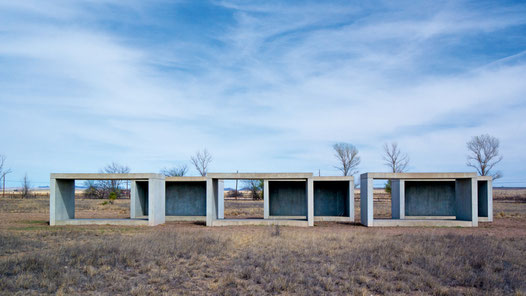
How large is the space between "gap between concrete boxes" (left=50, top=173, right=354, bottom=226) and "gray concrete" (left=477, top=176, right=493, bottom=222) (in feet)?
26.6

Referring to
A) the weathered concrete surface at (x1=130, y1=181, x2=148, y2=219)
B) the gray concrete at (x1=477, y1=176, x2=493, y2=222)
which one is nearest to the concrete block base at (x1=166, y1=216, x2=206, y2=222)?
the weathered concrete surface at (x1=130, y1=181, x2=148, y2=219)

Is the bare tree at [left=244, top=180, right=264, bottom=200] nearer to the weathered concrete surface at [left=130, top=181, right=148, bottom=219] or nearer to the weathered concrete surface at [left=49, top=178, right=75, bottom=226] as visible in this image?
the weathered concrete surface at [left=130, top=181, right=148, bottom=219]

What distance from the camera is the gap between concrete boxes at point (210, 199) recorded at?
22750mm

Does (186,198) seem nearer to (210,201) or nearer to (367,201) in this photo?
(210,201)

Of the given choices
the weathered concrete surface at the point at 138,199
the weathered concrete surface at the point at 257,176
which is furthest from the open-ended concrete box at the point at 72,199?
the weathered concrete surface at the point at 257,176

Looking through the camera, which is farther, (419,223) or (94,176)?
(419,223)

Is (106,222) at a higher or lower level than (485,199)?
lower

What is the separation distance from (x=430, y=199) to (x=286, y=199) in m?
9.34

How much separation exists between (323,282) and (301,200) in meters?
17.7

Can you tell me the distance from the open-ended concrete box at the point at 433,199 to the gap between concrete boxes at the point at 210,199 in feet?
9.20

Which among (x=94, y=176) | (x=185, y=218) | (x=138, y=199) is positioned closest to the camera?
(x=94, y=176)

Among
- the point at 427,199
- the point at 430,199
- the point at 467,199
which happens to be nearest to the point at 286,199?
the point at 427,199

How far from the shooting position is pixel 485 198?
25.7 meters

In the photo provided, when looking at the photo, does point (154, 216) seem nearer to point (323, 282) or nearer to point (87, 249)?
point (87, 249)
